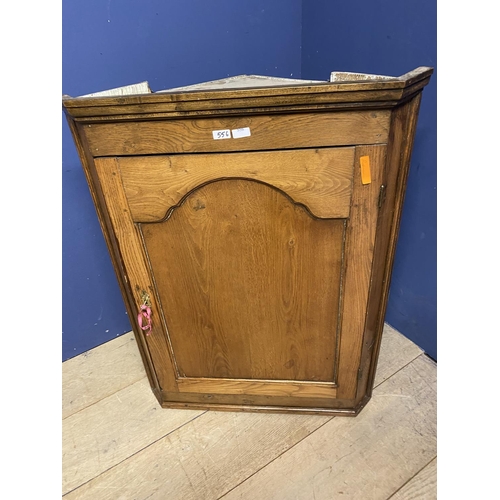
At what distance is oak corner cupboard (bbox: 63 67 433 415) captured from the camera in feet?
2.23

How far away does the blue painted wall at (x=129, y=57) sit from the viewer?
3.26ft

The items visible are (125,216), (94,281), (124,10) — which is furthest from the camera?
(94,281)

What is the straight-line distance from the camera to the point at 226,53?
115 cm

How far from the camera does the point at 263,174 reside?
732mm

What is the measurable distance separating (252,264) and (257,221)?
0.34 feet

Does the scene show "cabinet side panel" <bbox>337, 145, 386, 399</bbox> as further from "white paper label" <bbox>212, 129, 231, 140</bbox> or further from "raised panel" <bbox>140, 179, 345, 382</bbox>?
"white paper label" <bbox>212, 129, 231, 140</bbox>

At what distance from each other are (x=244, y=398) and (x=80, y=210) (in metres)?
Answer: 0.68

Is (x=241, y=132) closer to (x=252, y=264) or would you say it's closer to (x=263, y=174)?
(x=263, y=174)

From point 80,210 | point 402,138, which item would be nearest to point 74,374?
point 80,210

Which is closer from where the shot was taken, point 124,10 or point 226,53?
point 124,10

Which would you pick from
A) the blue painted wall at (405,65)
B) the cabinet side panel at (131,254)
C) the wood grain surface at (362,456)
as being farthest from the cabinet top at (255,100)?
the wood grain surface at (362,456)

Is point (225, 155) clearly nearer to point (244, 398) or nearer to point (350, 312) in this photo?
point (350, 312)

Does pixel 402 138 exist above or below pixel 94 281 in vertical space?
above

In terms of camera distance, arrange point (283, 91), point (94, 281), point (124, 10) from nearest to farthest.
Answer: point (283, 91)
point (124, 10)
point (94, 281)
